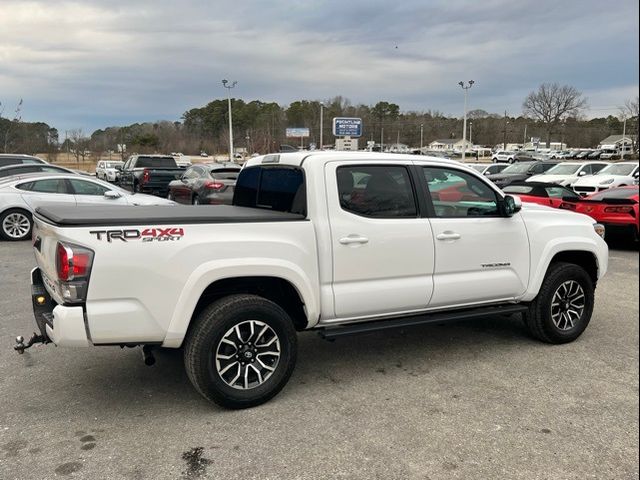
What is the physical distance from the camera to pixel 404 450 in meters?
3.26

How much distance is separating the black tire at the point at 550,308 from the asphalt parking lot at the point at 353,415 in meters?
0.16

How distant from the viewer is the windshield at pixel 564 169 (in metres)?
23.4

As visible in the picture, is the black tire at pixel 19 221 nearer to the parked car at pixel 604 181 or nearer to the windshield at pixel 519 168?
the parked car at pixel 604 181

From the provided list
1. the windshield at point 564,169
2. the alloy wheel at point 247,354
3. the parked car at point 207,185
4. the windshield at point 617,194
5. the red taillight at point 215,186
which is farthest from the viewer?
the windshield at point 564,169

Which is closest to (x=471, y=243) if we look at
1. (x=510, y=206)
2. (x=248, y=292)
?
(x=510, y=206)

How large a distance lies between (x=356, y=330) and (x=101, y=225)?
201 centimetres

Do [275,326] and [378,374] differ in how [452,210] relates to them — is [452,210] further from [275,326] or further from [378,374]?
[275,326]

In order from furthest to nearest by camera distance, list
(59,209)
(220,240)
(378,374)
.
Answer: (378,374) → (59,209) → (220,240)

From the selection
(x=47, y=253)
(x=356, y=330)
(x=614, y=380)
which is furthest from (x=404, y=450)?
(x=47, y=253)

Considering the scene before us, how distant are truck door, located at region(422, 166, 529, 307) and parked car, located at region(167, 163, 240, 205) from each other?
28.3ft

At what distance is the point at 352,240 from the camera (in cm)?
405

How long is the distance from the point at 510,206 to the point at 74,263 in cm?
358

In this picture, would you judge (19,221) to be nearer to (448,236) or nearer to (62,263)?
(62,263)

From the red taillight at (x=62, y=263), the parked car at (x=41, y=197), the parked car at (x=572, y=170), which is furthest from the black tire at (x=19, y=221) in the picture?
the parked car at (x=572, y=170)
